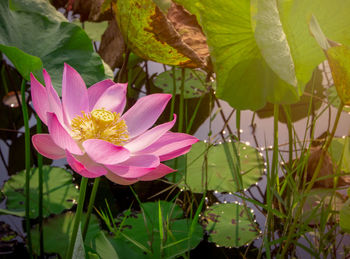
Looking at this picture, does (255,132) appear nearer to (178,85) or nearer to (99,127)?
(178,85)

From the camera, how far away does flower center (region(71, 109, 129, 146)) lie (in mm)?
644

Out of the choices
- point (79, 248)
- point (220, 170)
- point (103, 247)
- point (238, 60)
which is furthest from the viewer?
point (220, 170)

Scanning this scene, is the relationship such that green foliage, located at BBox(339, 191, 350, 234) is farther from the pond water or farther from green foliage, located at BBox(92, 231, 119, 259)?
green foliage, located at BBox(92, 231, 119, 259)

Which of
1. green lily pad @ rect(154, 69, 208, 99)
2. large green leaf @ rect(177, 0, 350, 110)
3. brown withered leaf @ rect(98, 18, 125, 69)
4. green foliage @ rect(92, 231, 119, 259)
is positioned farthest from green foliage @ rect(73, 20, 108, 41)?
green foliage @ rect(92, 231, 119, 259)

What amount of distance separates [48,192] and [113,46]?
0.42 metres

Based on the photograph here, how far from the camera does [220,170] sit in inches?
47.6

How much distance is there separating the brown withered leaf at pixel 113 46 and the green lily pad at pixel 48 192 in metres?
0.33

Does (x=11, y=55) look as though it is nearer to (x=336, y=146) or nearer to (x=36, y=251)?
(x=36, y=251)

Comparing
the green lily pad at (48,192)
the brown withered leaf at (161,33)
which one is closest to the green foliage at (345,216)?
the brown withered leaf at (161,33)

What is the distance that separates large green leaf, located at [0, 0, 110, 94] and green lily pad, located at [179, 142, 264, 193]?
37 cm

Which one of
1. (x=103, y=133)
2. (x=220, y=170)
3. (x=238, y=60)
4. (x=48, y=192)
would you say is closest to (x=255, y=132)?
(x=220, y=170)

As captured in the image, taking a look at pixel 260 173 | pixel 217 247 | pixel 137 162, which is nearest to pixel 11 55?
pixel 137 162

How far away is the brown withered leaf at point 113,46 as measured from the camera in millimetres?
1070

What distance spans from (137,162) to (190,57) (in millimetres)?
374
